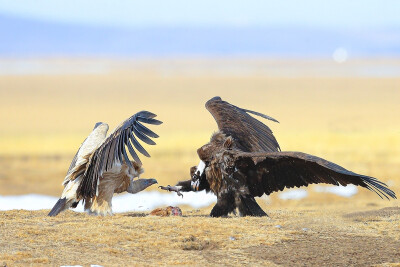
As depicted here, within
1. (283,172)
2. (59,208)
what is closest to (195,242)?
(283,172)

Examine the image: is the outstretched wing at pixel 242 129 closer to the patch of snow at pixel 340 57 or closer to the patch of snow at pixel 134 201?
the patch of snow at pixel 134 201

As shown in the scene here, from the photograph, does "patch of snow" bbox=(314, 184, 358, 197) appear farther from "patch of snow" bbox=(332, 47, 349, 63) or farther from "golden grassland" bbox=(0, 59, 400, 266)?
"patch of snow" bbox=(332, 47, 349, 63)

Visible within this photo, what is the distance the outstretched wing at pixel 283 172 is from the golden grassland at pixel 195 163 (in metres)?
0.49

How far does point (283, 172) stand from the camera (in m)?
10.0

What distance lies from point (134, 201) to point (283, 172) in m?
6.19

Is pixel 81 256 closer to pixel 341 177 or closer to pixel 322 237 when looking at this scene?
pixel 322 237

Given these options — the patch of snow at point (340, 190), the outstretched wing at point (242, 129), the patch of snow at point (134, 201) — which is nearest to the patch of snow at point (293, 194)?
the patch of snow at point (340, 190)

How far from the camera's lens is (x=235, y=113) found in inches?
451

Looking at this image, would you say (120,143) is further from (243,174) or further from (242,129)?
(242,129)

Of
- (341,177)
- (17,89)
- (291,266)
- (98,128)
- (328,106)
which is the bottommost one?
(291,266)

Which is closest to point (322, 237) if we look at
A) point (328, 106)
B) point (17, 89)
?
point (328, 106)

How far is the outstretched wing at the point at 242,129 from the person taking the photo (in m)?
10.9

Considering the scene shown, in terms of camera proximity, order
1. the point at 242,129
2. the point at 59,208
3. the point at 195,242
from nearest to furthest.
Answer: the point at 195,242 < the point at 59,208 < the point at 242,129

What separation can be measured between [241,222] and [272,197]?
750 cm
